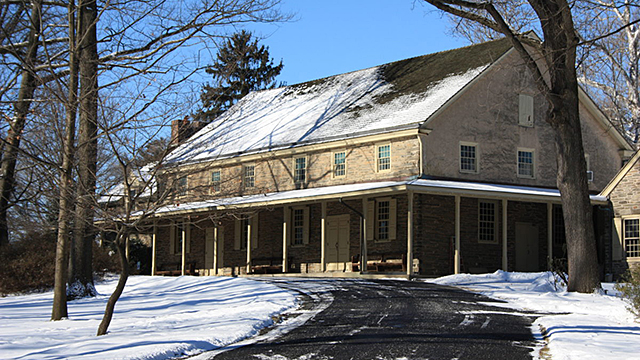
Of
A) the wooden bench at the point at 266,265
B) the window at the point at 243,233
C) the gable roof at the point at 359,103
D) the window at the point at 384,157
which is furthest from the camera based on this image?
the window at the point at 243,233

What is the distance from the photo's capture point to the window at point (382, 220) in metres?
27.9

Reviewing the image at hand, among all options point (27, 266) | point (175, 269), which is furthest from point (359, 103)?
point (27, 266)

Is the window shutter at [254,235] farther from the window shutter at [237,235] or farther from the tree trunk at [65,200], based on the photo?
the tree trunk at [65,200]

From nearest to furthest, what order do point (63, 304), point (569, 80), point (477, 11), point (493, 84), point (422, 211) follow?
point (63, 304) → point (569, 80) → point (477, 11) → point (422, 211) → point (493, 84)

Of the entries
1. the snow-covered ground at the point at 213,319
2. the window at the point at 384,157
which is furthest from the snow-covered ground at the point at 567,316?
the window at the point at 384,157

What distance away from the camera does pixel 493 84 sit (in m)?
28.9

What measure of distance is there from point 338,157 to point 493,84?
6439 millimetres

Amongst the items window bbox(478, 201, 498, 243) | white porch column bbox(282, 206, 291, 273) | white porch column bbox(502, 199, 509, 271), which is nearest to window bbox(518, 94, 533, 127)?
window bbox(478, 201, 498, 243)

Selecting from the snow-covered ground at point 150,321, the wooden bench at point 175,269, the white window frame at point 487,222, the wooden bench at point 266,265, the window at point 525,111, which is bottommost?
the snow-covered ground at point 150,321

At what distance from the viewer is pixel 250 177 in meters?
33.1

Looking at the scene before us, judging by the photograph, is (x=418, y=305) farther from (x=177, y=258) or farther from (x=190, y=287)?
(x=177, y=258)

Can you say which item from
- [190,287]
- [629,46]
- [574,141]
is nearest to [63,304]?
[190,287]

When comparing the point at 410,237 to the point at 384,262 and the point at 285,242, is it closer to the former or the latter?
the point at 384,262

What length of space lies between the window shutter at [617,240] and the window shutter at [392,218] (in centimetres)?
795
